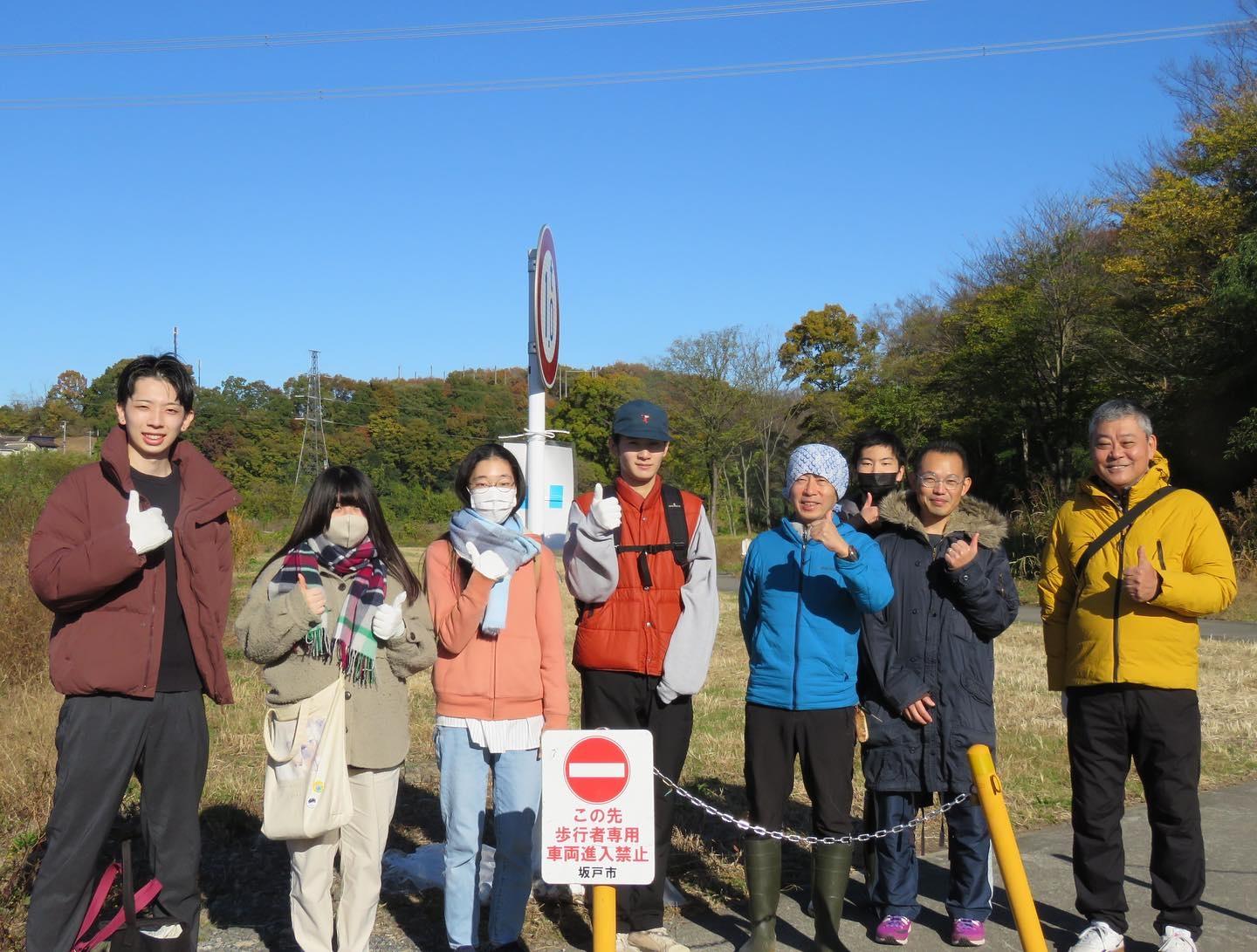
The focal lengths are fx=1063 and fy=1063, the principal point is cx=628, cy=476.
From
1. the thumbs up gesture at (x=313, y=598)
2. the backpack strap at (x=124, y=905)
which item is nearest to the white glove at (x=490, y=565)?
the thumbs up gesture at (x=313, y=598)

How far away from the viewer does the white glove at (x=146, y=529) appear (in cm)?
336

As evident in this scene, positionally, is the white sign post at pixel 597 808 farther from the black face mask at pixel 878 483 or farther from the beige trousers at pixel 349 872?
the black face mask at pixel 878 483

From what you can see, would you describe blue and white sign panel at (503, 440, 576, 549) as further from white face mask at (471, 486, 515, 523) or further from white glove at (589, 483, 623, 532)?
white glove at (589, 483, 623, 532)

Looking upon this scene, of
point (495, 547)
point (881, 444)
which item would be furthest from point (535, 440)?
point (495, 547)

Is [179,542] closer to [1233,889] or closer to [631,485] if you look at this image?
[631,485]

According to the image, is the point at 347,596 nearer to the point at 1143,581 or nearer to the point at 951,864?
the point at 951,864

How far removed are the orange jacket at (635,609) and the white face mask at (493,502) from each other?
0.31 meters

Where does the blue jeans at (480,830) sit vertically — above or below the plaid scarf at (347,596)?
below

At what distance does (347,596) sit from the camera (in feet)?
12.6

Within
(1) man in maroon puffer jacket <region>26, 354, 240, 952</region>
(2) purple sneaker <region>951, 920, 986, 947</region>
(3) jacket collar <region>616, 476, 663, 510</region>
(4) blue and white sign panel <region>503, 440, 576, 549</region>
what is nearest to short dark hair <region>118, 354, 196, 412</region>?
(1) man in maroon puffer jacket <region>26, 354, 240, 952</region>

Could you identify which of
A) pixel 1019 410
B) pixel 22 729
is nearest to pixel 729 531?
pixel 1019 410

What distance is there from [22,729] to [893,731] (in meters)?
5.29

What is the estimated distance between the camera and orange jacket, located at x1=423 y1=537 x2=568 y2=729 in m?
3.92

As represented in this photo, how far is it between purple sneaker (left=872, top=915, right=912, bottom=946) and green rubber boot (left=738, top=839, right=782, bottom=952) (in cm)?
51
